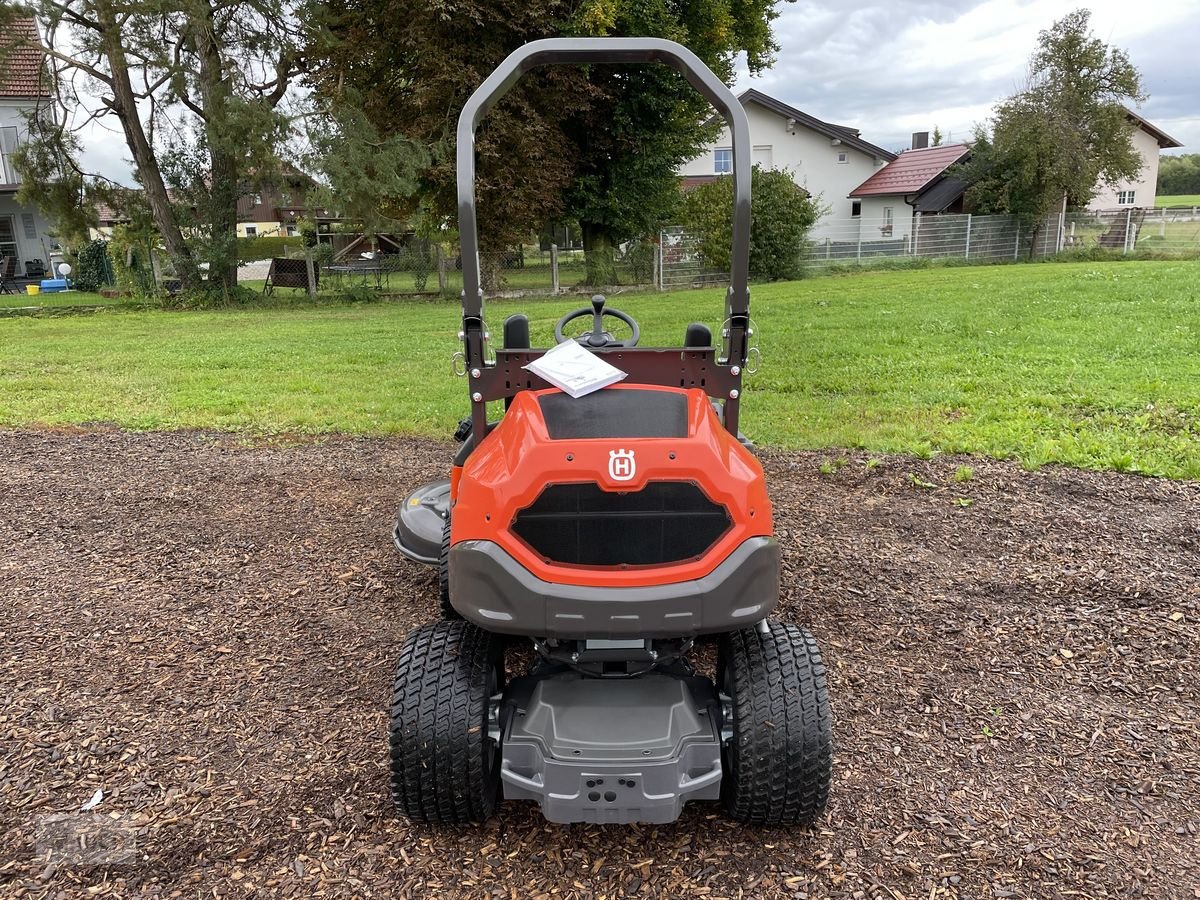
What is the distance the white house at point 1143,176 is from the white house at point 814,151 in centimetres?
979

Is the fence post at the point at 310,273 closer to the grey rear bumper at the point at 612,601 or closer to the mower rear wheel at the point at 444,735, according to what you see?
the mower rear wheel at the point at 444,735

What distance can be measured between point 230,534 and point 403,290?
15986 millimetres

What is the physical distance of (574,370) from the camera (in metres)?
2.53

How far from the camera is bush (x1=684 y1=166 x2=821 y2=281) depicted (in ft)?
66.9

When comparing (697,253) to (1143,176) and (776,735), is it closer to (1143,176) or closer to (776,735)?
(776,735)

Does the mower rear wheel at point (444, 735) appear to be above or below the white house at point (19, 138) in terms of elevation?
below

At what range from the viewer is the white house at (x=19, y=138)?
15.5 meters

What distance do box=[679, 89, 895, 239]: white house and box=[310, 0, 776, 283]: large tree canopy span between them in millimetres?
13551

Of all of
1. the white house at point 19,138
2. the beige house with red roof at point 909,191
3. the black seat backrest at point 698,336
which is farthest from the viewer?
the beige house with red roof at point 909,191

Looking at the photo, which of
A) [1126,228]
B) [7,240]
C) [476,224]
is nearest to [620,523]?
[476,224]

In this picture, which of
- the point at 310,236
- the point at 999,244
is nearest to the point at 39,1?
the point at 310,236

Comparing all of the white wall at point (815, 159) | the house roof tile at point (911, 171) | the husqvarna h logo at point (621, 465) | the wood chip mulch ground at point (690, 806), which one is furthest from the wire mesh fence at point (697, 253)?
the husqvarna h logo at point (621, 465)

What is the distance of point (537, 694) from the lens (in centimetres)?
240

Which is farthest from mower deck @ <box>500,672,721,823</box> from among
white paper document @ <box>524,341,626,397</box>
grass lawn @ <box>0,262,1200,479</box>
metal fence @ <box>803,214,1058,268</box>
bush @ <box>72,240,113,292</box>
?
bush @ <box>72,240,113,292</box>
